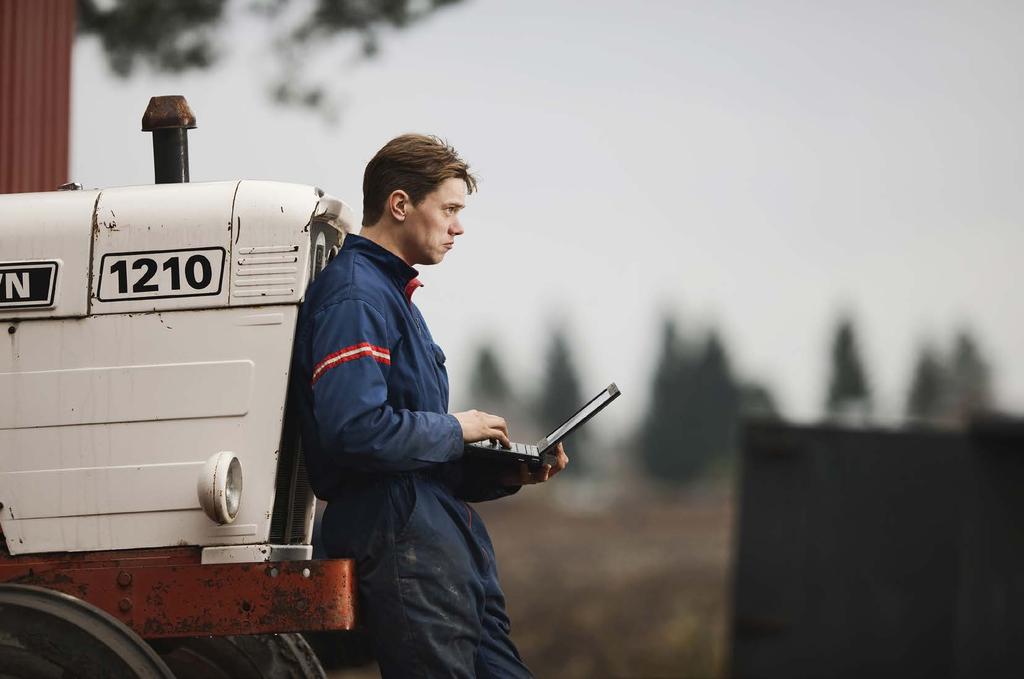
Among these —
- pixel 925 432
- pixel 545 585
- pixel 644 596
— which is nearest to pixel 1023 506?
pixel 925 432

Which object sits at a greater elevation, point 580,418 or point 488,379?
point 580,418

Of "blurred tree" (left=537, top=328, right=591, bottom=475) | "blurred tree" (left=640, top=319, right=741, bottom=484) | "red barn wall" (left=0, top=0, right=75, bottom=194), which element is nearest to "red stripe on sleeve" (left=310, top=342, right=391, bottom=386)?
"red barn wall" (left=0, top=0, right=75, bottom=194)

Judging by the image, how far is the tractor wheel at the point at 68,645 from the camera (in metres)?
3.07

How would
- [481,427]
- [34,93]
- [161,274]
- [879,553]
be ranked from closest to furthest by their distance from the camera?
[481,427] < [161,274] < [34,93] < [879,553]

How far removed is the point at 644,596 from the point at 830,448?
1697cm

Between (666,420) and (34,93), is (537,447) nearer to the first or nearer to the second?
(34,93)

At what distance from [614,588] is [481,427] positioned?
79.3ft

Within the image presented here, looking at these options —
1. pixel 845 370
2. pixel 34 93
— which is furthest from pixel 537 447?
pixel 845 370

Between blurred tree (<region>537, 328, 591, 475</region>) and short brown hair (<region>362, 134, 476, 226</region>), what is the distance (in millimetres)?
85540

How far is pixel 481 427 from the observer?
10.7 feet

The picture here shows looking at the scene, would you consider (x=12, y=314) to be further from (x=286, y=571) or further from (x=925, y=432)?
(x=925, y=432)

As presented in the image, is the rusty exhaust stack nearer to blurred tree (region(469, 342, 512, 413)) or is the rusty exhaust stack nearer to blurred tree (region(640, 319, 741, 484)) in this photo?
blurred tree (region(640, 319, 741, 484))

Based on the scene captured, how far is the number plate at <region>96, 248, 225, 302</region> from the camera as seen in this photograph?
3.35 meters

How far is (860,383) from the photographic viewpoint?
83.7m
